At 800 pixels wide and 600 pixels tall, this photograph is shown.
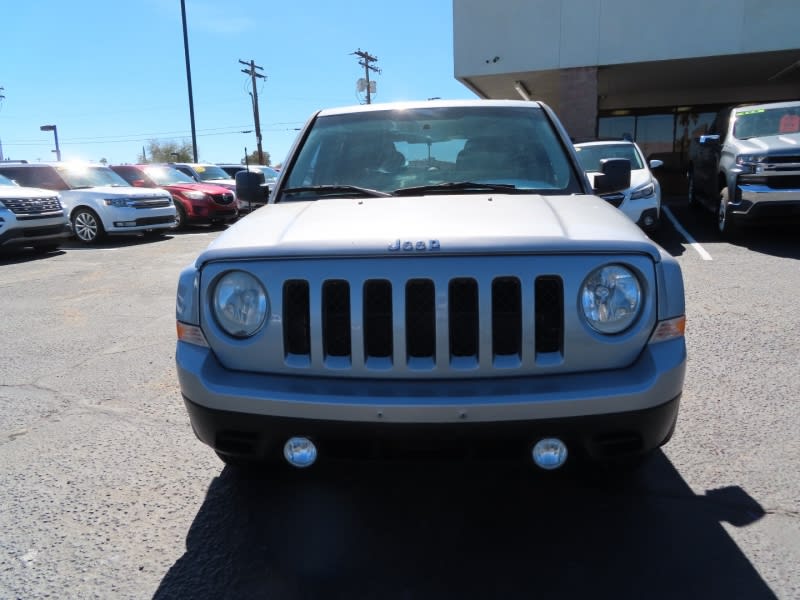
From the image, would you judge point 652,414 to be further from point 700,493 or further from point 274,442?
A: point 274,442

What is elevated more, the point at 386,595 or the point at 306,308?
the point at 306,308

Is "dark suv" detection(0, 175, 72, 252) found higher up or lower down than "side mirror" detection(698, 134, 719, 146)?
lower down

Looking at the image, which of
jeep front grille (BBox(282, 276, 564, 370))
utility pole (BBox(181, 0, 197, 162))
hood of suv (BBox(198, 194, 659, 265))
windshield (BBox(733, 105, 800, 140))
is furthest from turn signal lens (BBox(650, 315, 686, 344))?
utility pole (BBox(181, 0, 197, 162))

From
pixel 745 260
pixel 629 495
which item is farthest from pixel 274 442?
pixel 745 260

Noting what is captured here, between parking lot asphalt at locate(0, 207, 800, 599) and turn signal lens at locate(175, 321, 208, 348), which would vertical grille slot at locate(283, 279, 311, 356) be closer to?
turn signal lens at locate(175, 321, 208, 348)

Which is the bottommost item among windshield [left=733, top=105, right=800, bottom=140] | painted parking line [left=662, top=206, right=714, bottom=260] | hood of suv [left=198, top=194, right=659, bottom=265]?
painted parking line [left=662, top=206, right=714, bottom=260]

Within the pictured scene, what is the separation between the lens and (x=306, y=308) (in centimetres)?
209

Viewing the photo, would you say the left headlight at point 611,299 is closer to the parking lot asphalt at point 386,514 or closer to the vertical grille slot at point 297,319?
the parking lot asphalt at point 386,514

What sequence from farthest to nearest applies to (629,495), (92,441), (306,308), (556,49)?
(556,49), (92,441), (629,495), (306,308)

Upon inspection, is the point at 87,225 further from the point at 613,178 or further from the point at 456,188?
the point at 613,178

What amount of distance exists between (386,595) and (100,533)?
1254mm

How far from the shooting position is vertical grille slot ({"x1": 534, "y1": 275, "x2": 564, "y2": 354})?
203cm

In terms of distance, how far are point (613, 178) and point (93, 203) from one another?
11.2m

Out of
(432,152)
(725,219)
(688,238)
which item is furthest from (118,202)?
(725,219)
